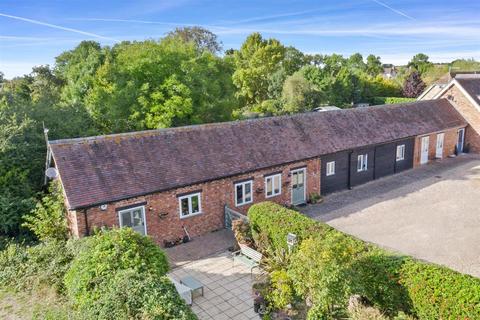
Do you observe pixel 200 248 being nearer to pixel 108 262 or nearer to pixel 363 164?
pixel 108 262

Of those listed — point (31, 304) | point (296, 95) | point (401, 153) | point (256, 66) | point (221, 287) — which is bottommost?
point (31, 304)

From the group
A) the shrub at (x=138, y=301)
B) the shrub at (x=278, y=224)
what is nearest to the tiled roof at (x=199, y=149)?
the shrub at (x=278, y=224)

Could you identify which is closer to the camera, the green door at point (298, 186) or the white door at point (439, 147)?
the green door at point (298, 186)

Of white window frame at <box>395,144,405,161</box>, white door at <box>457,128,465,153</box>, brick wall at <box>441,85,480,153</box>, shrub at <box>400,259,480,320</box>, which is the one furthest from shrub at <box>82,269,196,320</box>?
brick wall at <box>441,85,480,153</box>

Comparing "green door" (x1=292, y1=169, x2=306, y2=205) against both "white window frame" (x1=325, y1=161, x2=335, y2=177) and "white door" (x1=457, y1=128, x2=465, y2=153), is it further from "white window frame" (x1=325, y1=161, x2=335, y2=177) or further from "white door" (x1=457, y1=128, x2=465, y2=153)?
"white door" (x1=457, y1=128, x2=465, y2=153)

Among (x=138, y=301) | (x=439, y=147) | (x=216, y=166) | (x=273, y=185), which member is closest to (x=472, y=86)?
(x=439, y=147)

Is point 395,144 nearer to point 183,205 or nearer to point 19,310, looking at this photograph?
point 183,205

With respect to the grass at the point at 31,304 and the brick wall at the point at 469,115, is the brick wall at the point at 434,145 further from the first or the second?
the grass at the point at 31,304

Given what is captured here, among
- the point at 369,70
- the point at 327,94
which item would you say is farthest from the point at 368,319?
the point at 369,70
